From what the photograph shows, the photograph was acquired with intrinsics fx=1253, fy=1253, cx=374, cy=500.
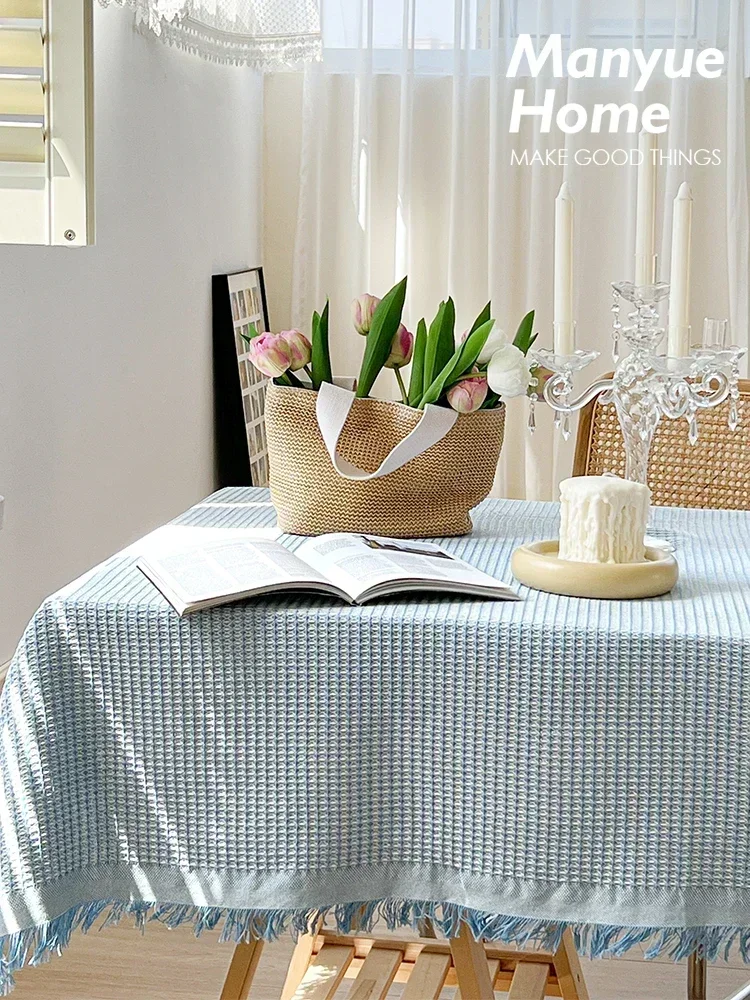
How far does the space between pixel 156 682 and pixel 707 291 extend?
3.25 meters

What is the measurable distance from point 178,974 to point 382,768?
35.1 inches

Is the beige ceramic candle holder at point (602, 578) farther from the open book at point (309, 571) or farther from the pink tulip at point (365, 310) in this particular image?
the pink tulip at point (365, 310)

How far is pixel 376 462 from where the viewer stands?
1.42 m

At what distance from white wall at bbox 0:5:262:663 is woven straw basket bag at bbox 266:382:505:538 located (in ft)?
3.61

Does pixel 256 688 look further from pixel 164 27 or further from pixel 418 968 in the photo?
pixel 164 27

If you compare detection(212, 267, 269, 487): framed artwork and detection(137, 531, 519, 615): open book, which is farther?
detection(212, 267, 269, 487): framed artwork

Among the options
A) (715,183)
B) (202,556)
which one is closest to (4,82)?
(202,556)

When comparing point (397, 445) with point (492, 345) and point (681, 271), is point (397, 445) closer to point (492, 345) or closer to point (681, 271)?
point (492, 345)

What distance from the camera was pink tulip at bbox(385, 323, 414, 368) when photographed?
150 cm

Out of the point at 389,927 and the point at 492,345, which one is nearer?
the point at 389,927

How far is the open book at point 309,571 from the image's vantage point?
44.7 inches

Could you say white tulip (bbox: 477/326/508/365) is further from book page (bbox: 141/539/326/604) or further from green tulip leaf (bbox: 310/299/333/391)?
book page (bbox: 141/539/326/604)

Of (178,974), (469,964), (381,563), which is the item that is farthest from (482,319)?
(178,974)

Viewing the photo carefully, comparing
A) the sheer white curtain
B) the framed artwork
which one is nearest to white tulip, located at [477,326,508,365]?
the framed artwork
